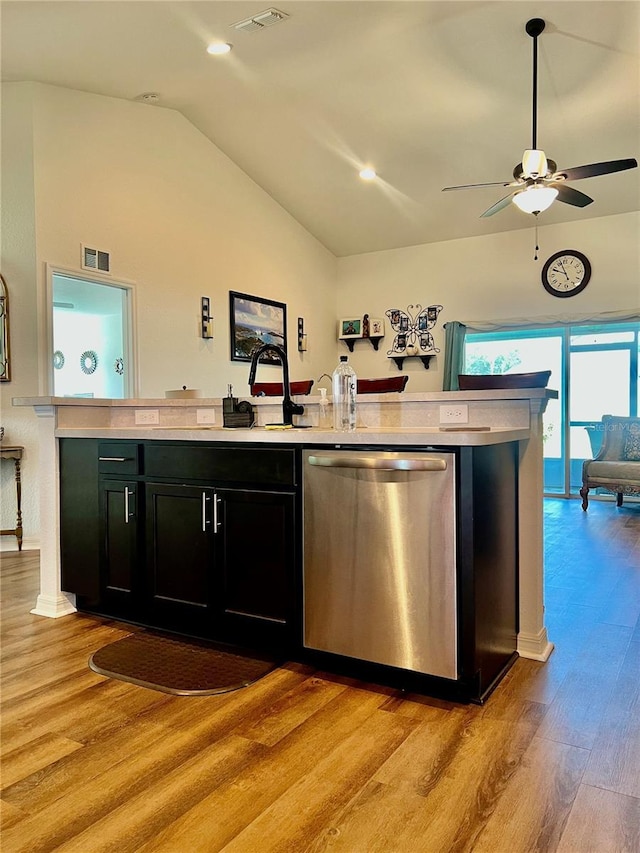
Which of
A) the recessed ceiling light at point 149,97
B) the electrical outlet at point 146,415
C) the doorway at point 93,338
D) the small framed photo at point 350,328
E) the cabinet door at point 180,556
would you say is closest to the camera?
the cabinet door at point 180,556

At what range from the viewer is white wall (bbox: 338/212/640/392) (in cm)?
664

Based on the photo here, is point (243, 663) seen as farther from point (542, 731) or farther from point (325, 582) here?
point (542, 731)

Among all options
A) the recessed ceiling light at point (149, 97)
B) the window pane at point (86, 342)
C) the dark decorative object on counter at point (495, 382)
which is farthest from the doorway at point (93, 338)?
the dark decorative object on counter at point (495, 382)

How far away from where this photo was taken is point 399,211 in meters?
6.99

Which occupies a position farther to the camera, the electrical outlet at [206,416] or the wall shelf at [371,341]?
the wall shelf at [371,341]

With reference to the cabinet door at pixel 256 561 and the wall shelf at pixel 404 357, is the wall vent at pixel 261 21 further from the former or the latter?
the wall shelf at pixel 404 357

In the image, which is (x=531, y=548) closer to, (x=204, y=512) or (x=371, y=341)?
(x=204, y=512)

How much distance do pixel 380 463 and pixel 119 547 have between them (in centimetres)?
148

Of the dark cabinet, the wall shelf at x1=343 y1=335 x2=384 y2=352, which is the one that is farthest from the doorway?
the wall shelf at x1=343 y1=335 x2=384 y2=352

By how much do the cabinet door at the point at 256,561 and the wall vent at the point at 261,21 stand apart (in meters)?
3.34

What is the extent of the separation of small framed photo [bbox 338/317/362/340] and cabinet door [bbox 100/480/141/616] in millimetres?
5662

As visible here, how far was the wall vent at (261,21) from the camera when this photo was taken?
401cm

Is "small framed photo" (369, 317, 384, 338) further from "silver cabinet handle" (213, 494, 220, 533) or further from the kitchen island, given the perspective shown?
"silver cabinet handle" (213, 494, 220, 533)

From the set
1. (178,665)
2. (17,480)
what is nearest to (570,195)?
(178,665)
